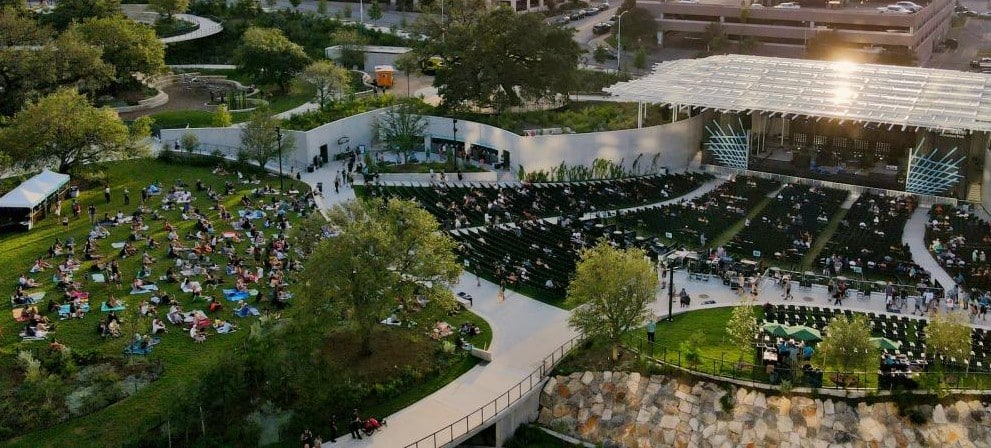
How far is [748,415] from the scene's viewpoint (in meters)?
33.5

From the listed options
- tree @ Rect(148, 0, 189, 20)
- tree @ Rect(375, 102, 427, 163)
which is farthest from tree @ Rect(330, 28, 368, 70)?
tree @ Rect(375, 102, 427, 163)

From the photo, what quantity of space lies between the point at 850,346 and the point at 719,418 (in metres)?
4.85

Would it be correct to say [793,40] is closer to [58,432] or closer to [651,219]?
[651,219]

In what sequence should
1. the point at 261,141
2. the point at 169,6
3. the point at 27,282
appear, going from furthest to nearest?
the point at 169,6 → the point at 261,141 → the point at 27,282

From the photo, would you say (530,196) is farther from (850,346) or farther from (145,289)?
(850,346)

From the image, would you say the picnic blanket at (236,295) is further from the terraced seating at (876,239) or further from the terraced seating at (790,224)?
the terraced seating at (876,239)

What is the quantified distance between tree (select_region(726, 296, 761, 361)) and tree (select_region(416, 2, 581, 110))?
33.8 meters

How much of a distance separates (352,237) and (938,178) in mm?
35890

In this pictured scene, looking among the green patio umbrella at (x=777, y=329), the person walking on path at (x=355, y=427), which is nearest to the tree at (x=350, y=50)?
the green patio umbrella at (x=777, y=329)

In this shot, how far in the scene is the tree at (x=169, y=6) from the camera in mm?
93312

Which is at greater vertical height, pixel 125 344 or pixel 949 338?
pixel 949 338

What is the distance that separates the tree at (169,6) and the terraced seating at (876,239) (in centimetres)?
6541

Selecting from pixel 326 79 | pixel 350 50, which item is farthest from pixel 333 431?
pixel 350 50

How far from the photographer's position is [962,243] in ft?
153
